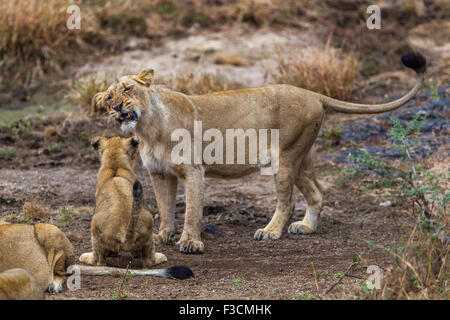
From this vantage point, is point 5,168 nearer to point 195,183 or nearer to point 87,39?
point 195,183

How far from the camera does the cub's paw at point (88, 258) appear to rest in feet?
20.6

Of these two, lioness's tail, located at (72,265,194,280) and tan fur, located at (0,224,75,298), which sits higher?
tan fur, located at (0,224,75,298)

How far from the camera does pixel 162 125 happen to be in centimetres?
725

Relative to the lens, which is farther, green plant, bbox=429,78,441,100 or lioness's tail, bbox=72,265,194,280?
green plant, bbox=429,78,441,100

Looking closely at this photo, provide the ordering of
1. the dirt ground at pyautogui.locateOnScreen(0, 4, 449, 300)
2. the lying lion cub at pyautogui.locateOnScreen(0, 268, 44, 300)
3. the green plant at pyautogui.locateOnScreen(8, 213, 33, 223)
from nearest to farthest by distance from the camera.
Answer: the lying lion cub at pyautogui.locateOnScreen(0, 268, 44, 300), the dirt ground at pyautogui.locateOnScreen(0, 4, 449, 300), the green plant at pyautogui.locateOnScreen(8, 213, 33, 223)

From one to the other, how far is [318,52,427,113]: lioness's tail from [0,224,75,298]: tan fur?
3.50m

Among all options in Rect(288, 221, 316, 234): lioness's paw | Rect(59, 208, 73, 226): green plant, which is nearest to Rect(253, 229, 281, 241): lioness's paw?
Rect(288, 221, 316, 234): lioness's paw

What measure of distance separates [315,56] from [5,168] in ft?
16.9

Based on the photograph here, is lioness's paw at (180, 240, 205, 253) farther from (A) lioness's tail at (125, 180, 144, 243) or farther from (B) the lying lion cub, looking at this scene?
(B) the lying lion cub

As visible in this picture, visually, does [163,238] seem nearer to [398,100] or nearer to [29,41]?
[398,100]

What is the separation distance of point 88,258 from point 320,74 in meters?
6.36

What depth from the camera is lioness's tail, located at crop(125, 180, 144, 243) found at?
540 cm
